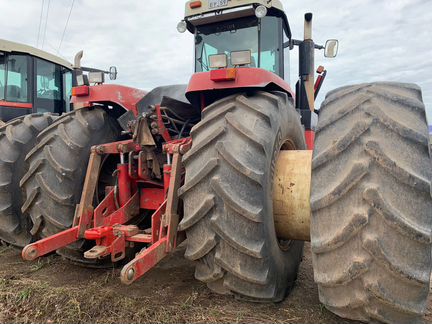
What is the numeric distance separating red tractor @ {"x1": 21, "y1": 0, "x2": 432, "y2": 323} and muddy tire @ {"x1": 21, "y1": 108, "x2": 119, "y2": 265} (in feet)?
0.03

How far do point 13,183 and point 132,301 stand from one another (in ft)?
5.84

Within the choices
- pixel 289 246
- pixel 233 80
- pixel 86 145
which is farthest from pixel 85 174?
pixel 289 246

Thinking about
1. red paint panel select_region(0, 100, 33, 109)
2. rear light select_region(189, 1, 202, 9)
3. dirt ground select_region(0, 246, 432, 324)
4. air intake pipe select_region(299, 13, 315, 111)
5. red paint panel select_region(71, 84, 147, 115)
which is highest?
rear light select_region(189, 1, 202, 9)

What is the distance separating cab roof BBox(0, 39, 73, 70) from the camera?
6.17m

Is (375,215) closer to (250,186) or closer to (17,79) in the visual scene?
(250,186)

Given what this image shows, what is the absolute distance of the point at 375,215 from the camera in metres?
1.75

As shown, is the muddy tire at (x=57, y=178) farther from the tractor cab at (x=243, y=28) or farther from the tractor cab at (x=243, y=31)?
the tractor cab at (x=243, y=28)

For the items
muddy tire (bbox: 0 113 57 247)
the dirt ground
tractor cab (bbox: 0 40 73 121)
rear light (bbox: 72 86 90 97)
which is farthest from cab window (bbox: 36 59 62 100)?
the dirt ground

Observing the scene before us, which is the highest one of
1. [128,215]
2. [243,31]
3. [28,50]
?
[28,50]

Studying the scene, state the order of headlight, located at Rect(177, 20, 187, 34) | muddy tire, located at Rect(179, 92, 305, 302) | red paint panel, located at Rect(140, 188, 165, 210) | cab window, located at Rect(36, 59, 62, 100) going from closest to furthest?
muddy tire, located at Rect(179, 92, 305, 302)
red paint panel, located at Rect(140, 188, 165, 210)
headlight, located at Rect(177, 20, 187, 34)
cab window, located at Rect(36, 59, 62, 100)

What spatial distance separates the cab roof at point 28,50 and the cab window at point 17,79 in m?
0.13

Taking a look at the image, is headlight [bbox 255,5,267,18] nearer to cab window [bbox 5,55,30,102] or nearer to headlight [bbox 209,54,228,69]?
headlight [bbox 209,54,228,69]

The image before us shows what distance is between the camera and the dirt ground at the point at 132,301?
2305 millimetres

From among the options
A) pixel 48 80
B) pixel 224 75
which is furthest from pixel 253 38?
pixel 48 80
